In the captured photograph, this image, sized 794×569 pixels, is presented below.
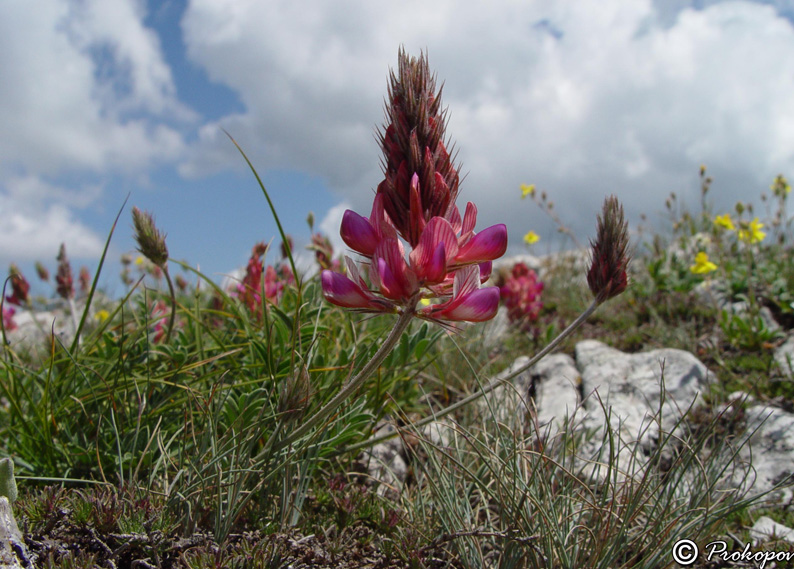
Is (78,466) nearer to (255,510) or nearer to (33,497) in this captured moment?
(33,497)

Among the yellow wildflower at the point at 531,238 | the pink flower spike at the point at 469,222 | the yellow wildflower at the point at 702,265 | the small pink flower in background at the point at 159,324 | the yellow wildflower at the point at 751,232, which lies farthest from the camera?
the yellow wildflower at the point at 531,238

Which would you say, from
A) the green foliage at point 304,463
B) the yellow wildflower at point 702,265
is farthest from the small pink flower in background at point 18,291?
the yellow wildflower at point 702,265

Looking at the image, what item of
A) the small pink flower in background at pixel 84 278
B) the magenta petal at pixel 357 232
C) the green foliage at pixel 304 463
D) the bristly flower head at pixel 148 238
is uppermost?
the small pink flower in background at pixel 84 278

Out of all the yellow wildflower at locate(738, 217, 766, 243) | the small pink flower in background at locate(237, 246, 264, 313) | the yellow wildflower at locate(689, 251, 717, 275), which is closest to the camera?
the small pink flower in background at locate(237, 246, 264, 313)

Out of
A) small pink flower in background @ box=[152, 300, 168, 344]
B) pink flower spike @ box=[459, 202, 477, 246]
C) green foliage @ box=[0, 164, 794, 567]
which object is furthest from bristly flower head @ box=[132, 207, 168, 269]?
pink flower spike @ box=[459, 202, 477, 246]

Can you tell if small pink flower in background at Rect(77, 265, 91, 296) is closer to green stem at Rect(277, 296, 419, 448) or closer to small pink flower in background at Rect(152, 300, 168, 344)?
small pink flower in background at Rect(152, 300, 168, 344)

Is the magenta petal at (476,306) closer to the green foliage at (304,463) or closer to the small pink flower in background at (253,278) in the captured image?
the green foliage at (304,463)
